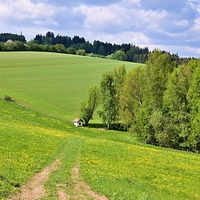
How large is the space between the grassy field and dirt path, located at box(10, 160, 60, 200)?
56.0 m

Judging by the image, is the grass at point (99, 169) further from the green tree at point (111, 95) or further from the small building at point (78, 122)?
the green tree at point (111, 95)

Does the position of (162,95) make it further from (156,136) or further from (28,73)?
(28,73)

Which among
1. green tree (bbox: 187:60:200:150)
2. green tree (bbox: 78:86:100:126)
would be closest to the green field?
green tree (bbox: 187:60:200:150)

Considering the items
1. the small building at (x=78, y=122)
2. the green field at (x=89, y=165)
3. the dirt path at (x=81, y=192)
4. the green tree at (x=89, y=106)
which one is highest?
the dirt path at (x=81, y=192)

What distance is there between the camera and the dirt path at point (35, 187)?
1318cm

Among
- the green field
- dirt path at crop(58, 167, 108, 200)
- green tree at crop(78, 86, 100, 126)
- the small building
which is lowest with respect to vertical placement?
the small building

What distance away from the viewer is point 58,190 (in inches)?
577

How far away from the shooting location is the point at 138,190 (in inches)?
680

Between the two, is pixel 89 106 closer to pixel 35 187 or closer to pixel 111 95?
pixel 111 95

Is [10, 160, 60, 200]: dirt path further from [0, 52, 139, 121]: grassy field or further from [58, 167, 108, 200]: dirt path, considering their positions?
[0, 52, 139, 121]: grassy field

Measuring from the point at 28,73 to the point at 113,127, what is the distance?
56.0 meters

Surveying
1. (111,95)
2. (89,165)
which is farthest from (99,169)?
(111,95)

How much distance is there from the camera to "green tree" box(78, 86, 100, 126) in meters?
76.2

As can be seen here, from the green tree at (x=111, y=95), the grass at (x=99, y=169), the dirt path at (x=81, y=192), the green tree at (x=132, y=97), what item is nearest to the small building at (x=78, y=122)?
the green tree at (x=111, y=95)
